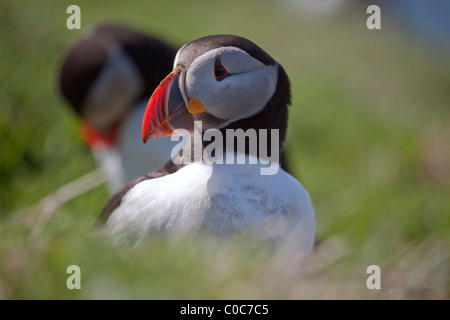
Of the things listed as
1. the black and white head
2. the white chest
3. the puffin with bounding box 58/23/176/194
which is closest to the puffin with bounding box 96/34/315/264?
the white chest

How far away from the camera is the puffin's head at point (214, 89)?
2.27 m

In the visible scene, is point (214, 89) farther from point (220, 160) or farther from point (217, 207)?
point (217, 207)

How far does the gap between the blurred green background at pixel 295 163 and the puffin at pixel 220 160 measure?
13cm

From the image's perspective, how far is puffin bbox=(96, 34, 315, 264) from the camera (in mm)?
2281

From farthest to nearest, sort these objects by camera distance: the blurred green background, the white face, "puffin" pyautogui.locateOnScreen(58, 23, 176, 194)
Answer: "puffin" pyautogui.locateOnScreen(58, 23, 176, 194) < the white face < the blurred green background

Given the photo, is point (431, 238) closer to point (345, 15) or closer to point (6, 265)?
point (6, 265)

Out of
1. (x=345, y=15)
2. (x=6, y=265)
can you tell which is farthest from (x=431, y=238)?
(x=345, y=15)

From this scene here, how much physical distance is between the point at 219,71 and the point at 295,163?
374cm

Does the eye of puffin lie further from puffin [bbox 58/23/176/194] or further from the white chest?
puffin [bbox 58/23/176/194]

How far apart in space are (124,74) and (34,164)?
895mm

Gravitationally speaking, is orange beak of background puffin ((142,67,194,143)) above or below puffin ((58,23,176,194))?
below

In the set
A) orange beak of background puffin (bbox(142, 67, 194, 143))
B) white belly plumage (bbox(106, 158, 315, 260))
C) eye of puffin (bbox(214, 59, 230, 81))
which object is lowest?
white belly plumage (bbox(106, 158, 315, 260))

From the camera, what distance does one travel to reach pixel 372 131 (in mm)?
7250

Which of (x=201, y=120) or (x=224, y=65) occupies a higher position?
(x=224, y=65)
